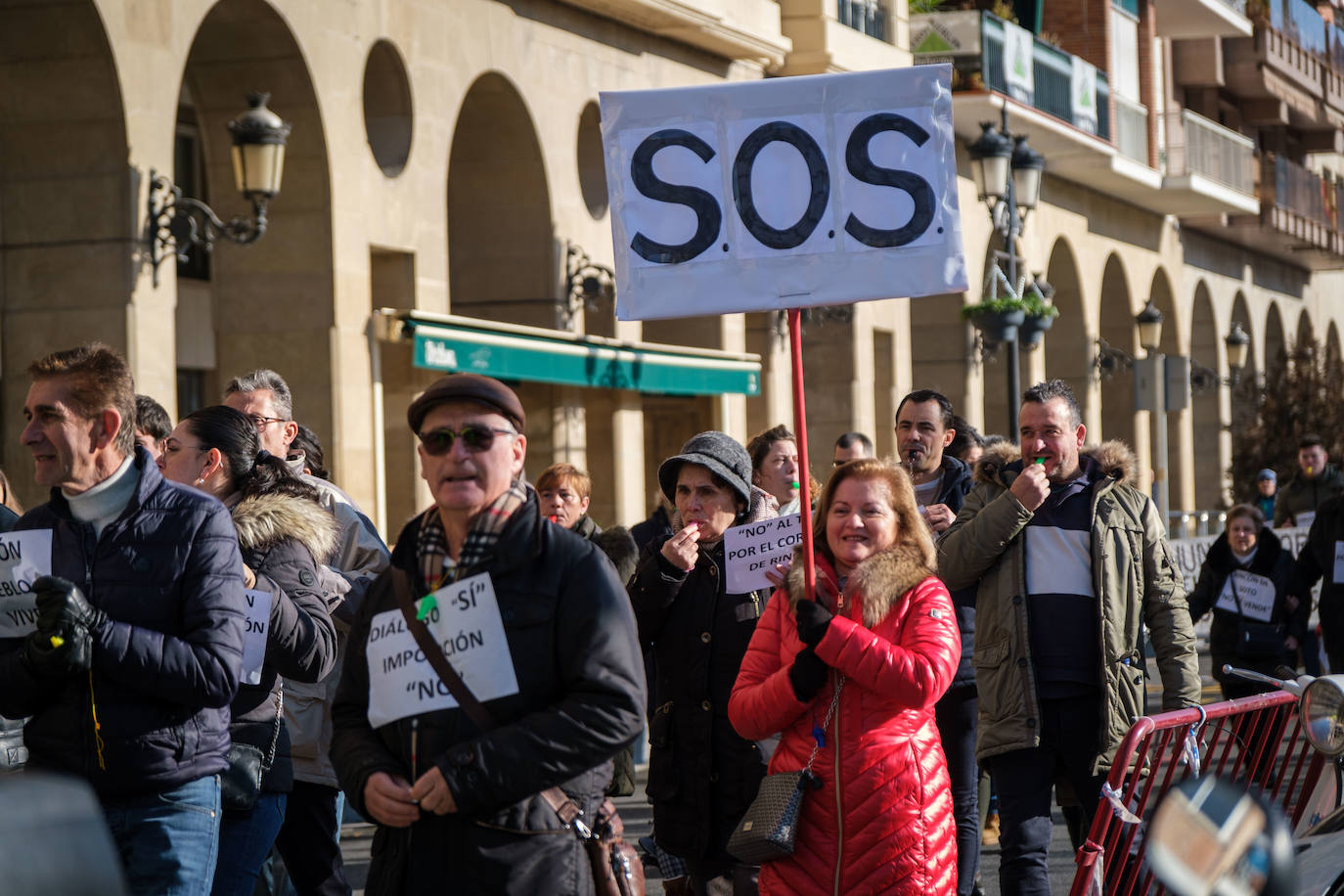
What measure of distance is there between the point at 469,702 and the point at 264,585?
155 centimetres

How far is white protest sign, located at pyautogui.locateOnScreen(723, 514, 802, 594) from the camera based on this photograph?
21.6 ft

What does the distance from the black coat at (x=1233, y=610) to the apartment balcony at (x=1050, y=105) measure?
45.9ft

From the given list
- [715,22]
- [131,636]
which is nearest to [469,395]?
[131,636]

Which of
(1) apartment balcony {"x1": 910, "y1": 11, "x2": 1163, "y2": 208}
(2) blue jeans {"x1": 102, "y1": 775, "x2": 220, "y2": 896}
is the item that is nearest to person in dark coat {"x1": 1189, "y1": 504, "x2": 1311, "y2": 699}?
(2) blue jeans {"x1": 102, "y1": 775, "x2": 220, "y2": 896}

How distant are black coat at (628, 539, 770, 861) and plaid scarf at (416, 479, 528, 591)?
2219 mm

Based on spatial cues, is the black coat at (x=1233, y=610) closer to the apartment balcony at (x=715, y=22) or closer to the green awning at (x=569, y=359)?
the green awning at (x=569, y=359)

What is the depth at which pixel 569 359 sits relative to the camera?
1942 cm

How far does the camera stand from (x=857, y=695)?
5.51 meters

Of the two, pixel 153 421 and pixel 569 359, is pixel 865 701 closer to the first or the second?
pixel 153 421

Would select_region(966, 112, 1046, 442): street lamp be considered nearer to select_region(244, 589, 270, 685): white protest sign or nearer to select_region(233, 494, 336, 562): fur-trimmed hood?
select_region(233, 494, 336, 562): fur-trimmed hood

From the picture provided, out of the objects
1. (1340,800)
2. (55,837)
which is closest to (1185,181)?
(1340,800)

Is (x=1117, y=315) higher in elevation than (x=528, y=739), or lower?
higher

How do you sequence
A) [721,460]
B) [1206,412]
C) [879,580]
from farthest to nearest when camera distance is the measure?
1. [1206,412]
2. [721,460]
3. [879,580]

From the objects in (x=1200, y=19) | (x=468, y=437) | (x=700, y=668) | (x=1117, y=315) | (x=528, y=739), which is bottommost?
(x=700, y=668)
